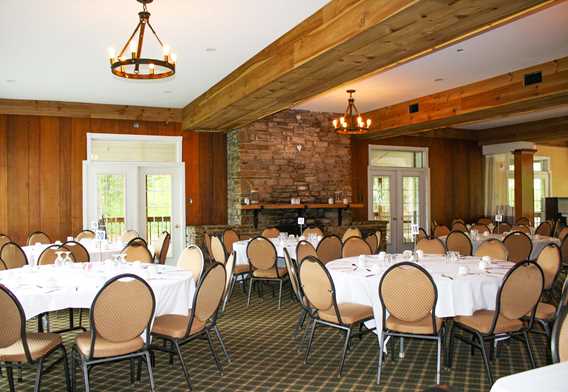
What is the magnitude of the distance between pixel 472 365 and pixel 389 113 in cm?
733

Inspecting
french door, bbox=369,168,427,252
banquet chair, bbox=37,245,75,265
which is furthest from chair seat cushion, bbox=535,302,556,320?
french door, bbox=369,168,427,252

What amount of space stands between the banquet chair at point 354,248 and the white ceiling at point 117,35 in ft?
9.03

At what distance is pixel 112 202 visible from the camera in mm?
10781

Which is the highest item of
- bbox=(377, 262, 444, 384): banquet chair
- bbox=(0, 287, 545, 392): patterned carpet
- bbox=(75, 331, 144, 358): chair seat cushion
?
bbox=(377, 262, 444, 384): banquet chair

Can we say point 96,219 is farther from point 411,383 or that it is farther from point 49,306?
point 411,383

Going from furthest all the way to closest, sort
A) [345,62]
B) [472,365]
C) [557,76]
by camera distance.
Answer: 1. [557,76]
2. [345,62]
3. [472,365]

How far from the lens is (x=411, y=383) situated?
4270mm

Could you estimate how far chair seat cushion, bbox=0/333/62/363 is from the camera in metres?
3.65

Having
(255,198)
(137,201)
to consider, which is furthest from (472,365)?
(137,201)

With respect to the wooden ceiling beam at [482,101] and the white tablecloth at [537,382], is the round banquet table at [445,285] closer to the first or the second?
the white tablecloth at [537,382]

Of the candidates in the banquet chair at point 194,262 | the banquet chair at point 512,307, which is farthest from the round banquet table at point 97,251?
the banquet chair at point 512,307

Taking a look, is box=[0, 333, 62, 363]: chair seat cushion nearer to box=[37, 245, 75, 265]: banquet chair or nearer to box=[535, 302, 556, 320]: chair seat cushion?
box=[37, 245, 75, 265]: banquet chair

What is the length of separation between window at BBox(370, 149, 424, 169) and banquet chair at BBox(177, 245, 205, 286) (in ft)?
29.1

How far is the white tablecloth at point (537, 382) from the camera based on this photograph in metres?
2.00
